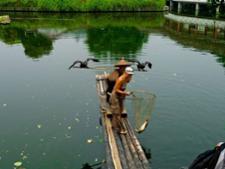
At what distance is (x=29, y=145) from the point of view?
51.7 ft

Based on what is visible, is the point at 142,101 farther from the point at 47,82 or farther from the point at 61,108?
the point at 47,82

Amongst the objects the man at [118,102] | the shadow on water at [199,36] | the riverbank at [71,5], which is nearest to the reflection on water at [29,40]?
the shadow on water at [199,36]

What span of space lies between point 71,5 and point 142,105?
6494cm

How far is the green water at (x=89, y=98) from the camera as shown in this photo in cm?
1527

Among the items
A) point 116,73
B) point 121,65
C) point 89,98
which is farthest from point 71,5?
point 121,65

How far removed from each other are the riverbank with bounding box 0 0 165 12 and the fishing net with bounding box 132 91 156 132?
64.1m

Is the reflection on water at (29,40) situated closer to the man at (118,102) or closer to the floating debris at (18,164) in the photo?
the floating debris at (18,164)

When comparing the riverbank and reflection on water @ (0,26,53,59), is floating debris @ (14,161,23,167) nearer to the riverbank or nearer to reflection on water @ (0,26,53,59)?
reflection on water @ (0,26,53,59)

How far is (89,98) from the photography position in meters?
21.7

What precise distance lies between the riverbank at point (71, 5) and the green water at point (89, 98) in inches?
1334

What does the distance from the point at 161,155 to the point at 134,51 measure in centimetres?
2223

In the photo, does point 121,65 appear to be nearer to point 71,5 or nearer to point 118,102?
point 118,102

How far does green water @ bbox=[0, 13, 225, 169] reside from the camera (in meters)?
15.3

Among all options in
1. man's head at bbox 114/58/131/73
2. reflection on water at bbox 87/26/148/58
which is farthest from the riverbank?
man's head at bbox 114/58/131/73
